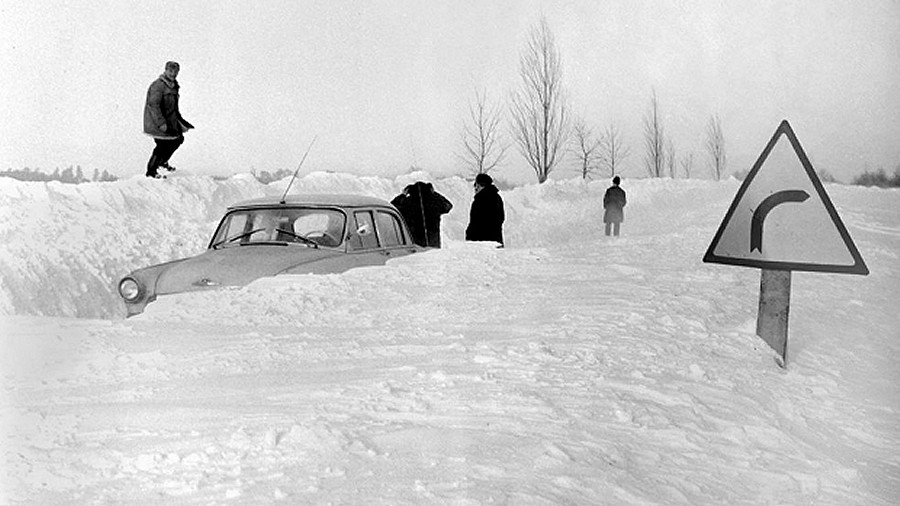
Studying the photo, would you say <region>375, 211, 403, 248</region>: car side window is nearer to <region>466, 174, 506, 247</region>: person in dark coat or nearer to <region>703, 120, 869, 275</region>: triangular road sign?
<region>466, 174, 506, 247</region>: person in dark coat

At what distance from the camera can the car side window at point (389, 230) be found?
110 cm

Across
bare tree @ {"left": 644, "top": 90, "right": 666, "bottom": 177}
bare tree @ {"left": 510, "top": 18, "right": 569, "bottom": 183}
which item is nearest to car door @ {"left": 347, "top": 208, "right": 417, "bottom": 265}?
bare tree @ {"left": 510, "top": 18, "right": 569, "bottom": 183}

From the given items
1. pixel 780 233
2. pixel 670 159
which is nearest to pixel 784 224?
pixel 780 233

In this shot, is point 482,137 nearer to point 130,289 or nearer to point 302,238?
point 302,238

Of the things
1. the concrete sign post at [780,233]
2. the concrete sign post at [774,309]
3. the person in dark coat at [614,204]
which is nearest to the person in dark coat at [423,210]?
the person in dark coat at [614,204]

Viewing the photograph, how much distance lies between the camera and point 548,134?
1061 mm

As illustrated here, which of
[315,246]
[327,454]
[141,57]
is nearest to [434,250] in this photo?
[315,246]

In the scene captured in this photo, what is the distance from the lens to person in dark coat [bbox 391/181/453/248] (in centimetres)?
106

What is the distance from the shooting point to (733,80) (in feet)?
3.92

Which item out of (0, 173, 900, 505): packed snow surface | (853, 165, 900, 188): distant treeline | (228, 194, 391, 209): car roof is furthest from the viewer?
(853, 165, 900, 188): distant treeline

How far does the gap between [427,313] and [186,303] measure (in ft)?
1.16

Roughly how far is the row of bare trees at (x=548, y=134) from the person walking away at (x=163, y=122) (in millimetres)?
395

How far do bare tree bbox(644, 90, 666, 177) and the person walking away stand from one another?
633 millimetres

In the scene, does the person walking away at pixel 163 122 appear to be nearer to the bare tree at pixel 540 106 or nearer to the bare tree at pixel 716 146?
the bare tree at pixel 540 106
